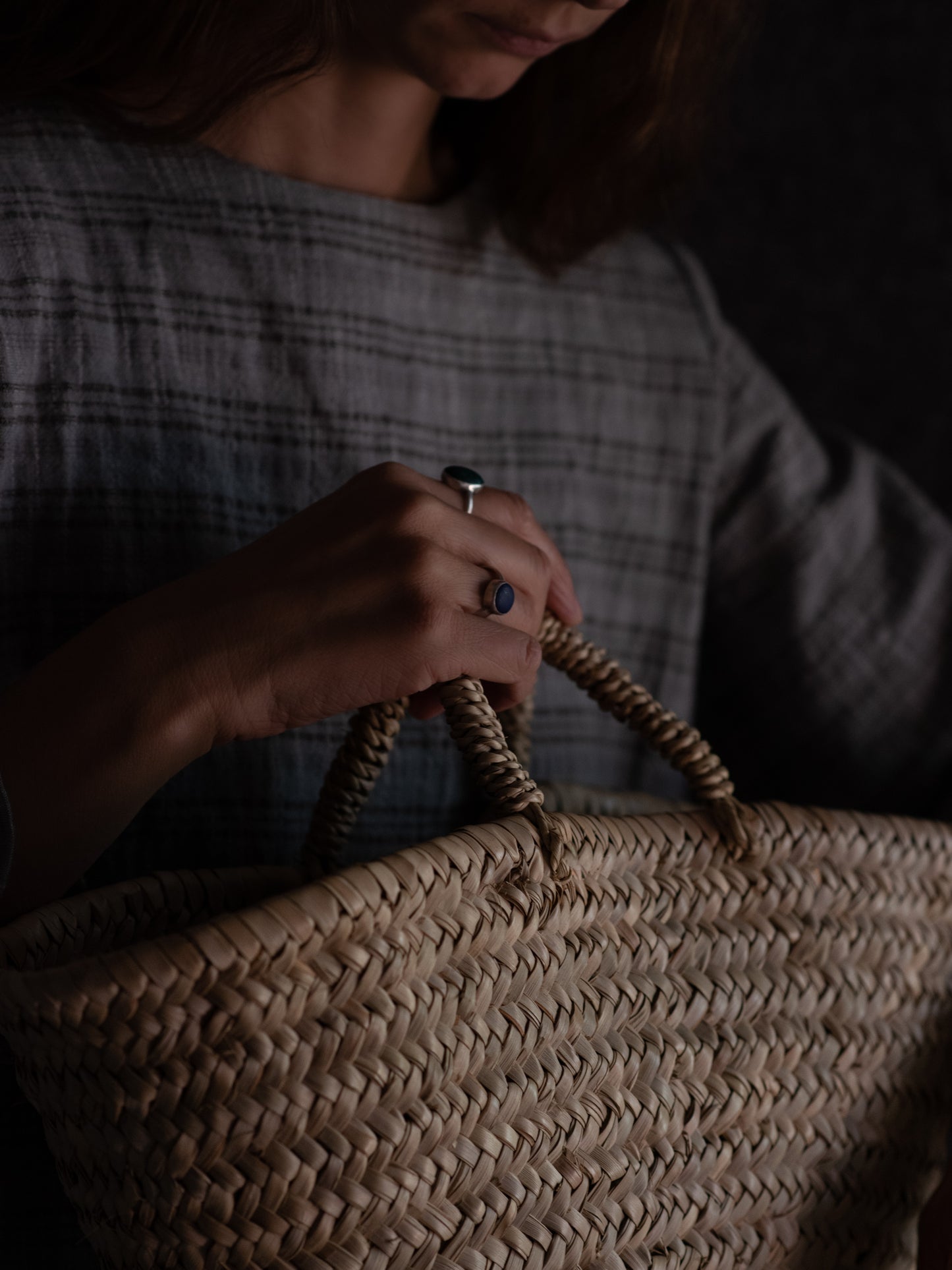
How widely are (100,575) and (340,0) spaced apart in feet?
1.01

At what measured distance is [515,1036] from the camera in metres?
0.38

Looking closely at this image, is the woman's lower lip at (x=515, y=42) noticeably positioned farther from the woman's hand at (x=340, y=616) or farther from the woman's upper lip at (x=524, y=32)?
the woman's hand at (x=340, y=616)

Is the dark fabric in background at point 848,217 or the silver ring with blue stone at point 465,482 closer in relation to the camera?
the silver ring with blue stone at point 465,482

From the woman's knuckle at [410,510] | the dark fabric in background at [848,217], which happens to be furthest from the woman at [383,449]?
the dark fabric in background at [848,217]

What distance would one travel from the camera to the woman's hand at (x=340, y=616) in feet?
1.41

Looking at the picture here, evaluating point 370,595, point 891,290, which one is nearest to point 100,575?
point 370,595

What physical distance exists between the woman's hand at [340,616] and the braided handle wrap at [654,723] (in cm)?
6

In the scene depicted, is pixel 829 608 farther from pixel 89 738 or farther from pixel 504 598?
pixel 89 738

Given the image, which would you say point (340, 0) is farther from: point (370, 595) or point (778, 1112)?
point (778, 1112)

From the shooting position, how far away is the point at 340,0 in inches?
21.2

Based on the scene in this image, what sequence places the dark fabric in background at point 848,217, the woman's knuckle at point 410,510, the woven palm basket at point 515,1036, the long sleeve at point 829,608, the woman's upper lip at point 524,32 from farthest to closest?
the dark fabric in background at point 848,217 < the long sleeve at point 829,608 < the woman's upper lip at point 524,32 < the woman's knuckle at point 410,510 < the woven palm basket at point 515,1036

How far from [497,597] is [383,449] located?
0.77 ft

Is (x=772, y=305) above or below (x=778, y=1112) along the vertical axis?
above

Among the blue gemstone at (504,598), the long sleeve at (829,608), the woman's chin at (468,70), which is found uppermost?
the woman's chin at (468,70)
